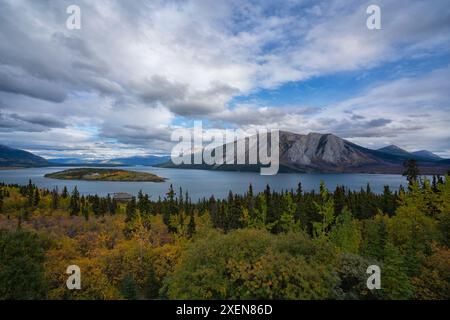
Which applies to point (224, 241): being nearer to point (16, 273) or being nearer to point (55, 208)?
point (16, 273)

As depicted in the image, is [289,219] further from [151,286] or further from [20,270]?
[20,270]

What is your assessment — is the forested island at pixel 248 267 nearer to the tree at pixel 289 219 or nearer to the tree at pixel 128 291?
the tree at pixel 128 291

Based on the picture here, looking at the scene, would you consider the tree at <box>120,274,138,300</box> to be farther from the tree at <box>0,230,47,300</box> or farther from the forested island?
the tree at <box>0,230,47,300</box>

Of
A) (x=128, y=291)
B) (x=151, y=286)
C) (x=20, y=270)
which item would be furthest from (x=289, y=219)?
(x=20, y=270)

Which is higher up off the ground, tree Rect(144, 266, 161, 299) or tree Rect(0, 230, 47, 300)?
tree Rect(0, 230, 47, 300)

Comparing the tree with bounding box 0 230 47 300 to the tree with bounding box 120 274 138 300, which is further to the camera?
the tree with bounding box 120 274 138 300

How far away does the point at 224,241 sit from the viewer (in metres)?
26.1

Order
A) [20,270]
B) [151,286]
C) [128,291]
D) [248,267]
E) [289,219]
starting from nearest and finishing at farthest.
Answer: [248,267], [20,270], [128,291], [151,286], [289,219]

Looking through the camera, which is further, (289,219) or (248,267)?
(289,219)

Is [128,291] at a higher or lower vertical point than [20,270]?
lower

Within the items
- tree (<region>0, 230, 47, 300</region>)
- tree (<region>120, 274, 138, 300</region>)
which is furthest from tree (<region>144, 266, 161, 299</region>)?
tree (<region>0, 230, 47, 300</region>)

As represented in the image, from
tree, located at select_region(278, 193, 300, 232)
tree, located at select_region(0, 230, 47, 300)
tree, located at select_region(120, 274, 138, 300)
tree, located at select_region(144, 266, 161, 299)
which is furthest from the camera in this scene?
tree, located at select_region(278, 193, 300, 232)

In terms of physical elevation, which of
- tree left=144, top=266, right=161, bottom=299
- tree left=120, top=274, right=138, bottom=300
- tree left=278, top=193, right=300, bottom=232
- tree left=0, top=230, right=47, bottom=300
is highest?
tree left=0, top=230, right=47, bottom=300
